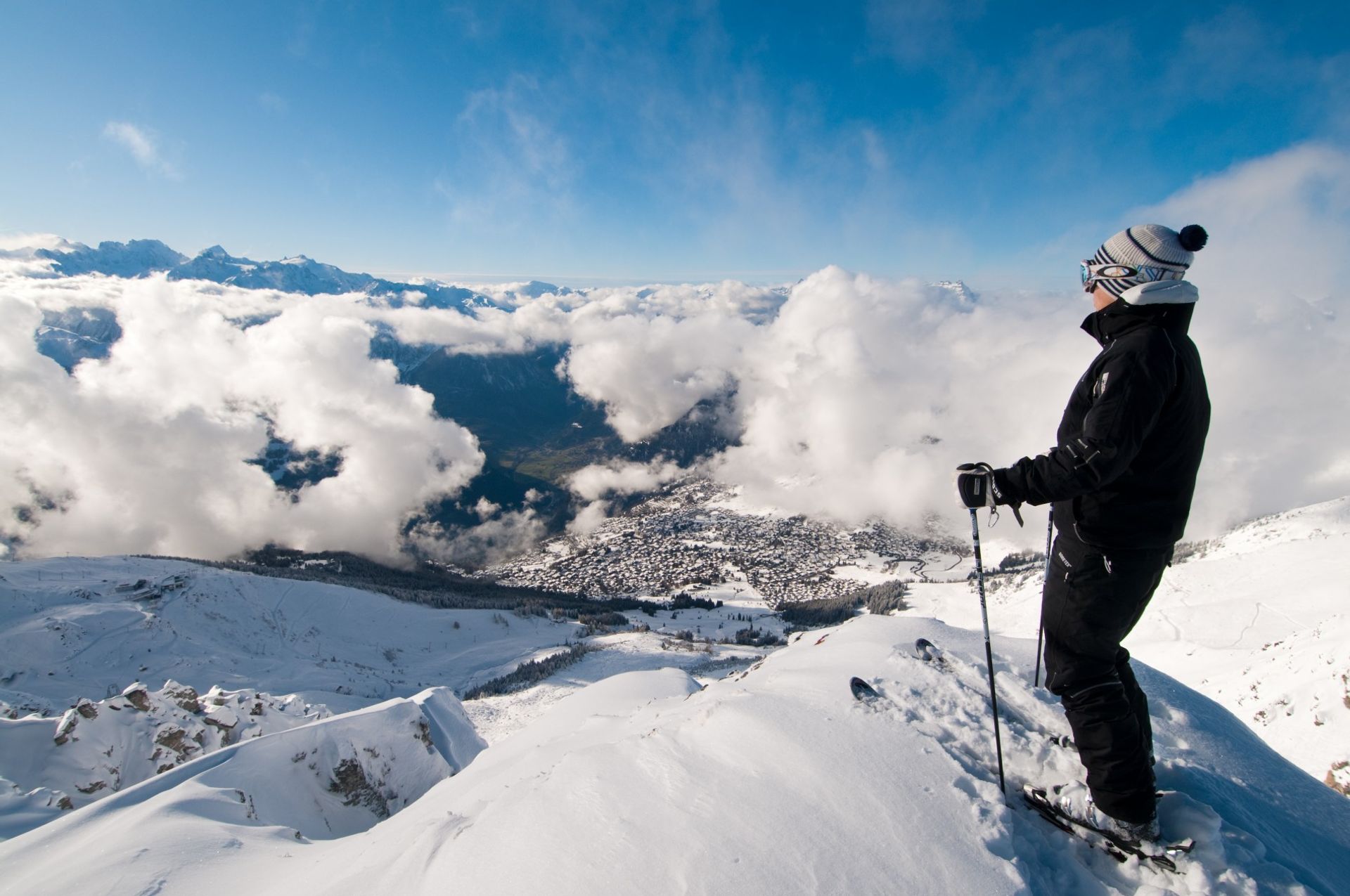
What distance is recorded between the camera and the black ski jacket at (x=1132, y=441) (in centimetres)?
409

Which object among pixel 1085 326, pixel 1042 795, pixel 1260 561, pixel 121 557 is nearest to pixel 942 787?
pixel 1042 795

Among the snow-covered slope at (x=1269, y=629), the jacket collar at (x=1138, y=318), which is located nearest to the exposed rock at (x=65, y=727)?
the jacket collar at (x=1138, y=318)

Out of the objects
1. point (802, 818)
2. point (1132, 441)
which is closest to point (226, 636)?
point (802, 818)

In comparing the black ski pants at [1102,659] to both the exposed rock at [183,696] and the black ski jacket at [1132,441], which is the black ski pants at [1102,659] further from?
the exposed rock at [183,696]

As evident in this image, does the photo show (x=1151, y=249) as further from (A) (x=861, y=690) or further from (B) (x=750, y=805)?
(B) (x=750, y=805)

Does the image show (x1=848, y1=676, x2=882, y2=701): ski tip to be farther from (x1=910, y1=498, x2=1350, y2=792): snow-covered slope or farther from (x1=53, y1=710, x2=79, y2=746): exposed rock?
(x1=53, y1=710, x2=79, y2=746): exposed rock

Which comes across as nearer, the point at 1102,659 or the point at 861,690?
the point at 1102,659

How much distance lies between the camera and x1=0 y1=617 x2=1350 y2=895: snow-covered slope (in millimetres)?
3932

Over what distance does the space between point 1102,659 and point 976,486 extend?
5.91 ft

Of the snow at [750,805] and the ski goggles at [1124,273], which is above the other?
the ski goggles at [1124,273]

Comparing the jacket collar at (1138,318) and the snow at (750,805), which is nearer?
the snow at (750,805)

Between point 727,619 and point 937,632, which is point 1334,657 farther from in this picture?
point 727,619

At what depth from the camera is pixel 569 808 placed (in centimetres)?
465

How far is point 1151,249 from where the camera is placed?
176 inches
